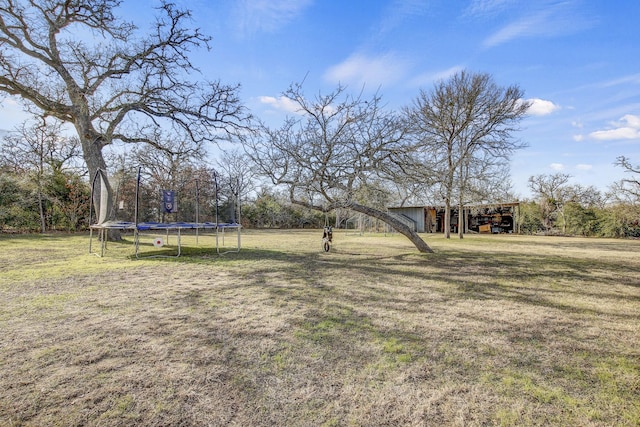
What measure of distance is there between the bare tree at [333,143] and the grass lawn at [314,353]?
3845 mm

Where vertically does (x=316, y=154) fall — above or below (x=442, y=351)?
above

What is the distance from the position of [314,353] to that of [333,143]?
6036mm

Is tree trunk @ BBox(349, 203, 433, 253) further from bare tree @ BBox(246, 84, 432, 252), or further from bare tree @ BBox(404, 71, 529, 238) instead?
bare tree @ BBox(404, 71, 529, 238)

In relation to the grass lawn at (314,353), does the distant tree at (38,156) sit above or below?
above

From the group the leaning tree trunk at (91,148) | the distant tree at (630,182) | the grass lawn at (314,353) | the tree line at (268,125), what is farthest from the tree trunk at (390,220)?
the distant tree at (630,182)

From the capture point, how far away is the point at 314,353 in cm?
228

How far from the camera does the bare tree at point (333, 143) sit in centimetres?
760

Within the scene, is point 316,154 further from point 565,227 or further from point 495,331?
point 565,227

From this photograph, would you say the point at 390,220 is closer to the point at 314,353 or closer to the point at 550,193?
the point at 314,353

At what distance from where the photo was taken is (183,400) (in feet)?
5.47

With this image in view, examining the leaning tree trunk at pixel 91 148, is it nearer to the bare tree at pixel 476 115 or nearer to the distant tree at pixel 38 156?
the distant tree at pixel 38 156

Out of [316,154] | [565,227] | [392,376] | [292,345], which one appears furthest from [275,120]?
[565,227]

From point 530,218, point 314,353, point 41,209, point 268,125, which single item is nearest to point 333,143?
point 268,125

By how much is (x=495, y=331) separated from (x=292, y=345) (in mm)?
1872
